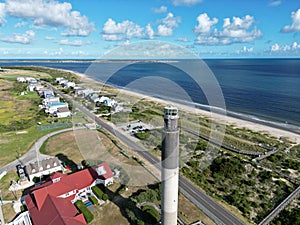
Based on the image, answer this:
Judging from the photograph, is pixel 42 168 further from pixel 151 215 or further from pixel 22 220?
pixel 151 215

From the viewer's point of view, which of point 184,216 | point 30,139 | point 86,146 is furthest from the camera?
point 30,139

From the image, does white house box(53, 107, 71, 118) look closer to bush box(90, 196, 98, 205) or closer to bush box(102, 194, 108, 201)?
bush box(90, 196, 98, 205)

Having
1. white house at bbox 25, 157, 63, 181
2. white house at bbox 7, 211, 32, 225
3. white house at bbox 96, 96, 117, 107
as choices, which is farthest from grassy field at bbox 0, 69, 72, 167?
white house at bbox 96, 96, 117, 107

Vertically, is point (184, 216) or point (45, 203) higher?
point (45, 203)

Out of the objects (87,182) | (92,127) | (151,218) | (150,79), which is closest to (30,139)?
(92,127)

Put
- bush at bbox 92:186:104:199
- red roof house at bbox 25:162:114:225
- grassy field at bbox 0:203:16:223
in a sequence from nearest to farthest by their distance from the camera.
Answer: red roof house at bbox 25:162:114:225, grassy field at bbox 0:203:16:223, bush at bbox 92:186:104:199

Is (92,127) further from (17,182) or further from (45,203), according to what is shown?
Answer: (45,203)
